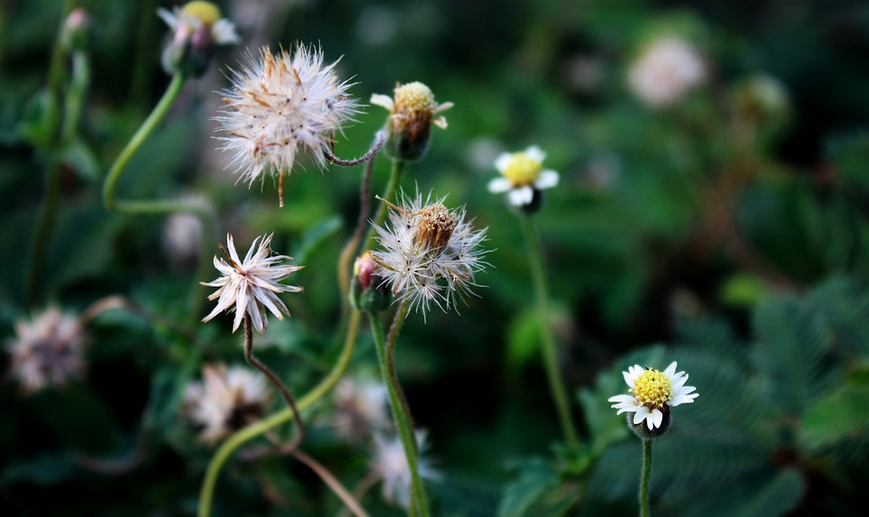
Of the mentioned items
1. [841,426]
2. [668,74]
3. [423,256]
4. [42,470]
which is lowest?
[42,470]

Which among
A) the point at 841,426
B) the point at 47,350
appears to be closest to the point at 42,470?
the point at 47,350

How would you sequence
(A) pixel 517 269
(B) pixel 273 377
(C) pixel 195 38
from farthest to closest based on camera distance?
(A) pixel 517 269, (C) pixel 195 38, (B) pixel 273 377

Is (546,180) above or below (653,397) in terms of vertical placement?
above

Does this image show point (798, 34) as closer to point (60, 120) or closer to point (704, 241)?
point (704, 241)

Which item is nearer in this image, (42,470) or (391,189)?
(391,189)

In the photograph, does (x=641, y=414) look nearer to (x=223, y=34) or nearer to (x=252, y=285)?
(x=252, y=285)

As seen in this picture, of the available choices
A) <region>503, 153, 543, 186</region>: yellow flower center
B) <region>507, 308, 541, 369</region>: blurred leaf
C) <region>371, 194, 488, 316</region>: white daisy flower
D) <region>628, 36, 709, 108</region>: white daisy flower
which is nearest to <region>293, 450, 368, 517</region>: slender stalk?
<region>371, 194, 488, 316</region>: white daisy flower

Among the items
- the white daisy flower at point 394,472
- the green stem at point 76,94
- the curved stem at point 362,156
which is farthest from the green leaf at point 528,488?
the green stem at point 76,94
